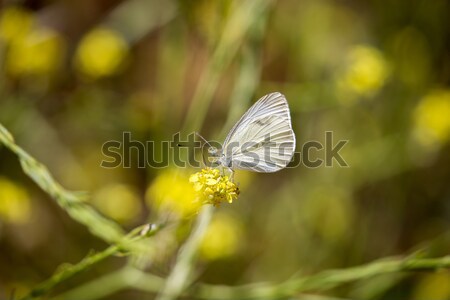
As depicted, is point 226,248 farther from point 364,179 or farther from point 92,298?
point 364,179

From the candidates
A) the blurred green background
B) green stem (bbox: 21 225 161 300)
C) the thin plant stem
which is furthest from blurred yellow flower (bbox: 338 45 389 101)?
green stem (bbox: 21 225 161 300)

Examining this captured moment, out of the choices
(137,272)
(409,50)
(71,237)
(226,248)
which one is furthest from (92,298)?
(409,50)

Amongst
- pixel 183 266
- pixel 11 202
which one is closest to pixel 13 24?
pixel 11 202

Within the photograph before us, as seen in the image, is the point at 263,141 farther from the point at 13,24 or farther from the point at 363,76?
the point at 13,24

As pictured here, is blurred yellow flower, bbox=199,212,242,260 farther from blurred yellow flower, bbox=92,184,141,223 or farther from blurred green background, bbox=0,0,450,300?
blurred yellow flower, bbox=92,184,141,223

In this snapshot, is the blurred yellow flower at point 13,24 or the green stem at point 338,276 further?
the blurred yellow flower at point 13,24

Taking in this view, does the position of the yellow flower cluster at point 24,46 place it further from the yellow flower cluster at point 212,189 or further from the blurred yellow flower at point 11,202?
the yellow flower cluster at point 212,189

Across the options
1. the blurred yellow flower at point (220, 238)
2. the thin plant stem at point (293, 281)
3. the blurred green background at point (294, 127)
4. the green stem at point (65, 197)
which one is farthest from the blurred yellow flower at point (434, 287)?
the green stem at point (65, 197)
